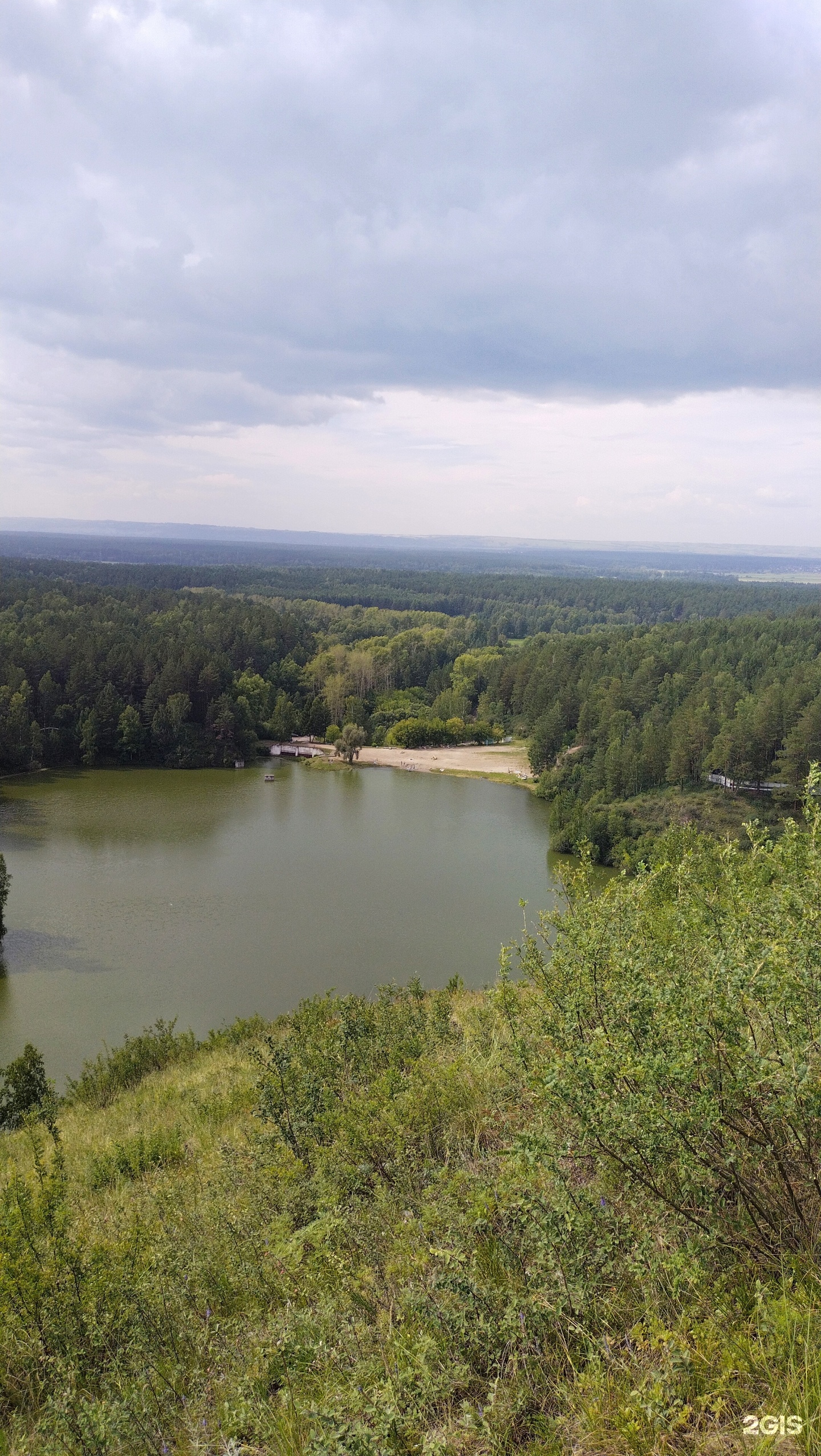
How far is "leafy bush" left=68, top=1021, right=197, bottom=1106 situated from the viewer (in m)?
11.7

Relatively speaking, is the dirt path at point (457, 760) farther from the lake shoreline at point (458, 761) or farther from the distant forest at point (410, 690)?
the distant forest at point (410, 690)

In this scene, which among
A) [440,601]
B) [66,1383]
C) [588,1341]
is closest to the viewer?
[588,1341]

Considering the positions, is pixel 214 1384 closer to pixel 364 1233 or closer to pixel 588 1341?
pixel 364 1233

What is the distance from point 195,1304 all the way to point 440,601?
374 feet

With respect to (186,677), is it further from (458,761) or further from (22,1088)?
(22,1088)

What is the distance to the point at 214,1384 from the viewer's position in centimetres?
346

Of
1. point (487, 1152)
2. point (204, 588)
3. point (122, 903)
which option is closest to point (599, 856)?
point (122, 903)

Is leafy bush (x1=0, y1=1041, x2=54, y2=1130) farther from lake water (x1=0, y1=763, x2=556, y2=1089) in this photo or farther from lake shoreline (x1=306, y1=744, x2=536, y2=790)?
lake shoreline (x1=306, y1=744, x2=536, y2=790)

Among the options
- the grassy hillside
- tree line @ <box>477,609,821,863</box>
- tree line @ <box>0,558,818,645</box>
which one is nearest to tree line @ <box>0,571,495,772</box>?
tree line @ <box>477,609,821,863</box>

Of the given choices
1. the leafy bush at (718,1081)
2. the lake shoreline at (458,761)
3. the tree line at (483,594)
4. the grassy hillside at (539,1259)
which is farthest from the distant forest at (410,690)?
the leafy bush at (718,1081)

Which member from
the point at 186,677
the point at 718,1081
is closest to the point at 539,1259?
the point at 718,1081

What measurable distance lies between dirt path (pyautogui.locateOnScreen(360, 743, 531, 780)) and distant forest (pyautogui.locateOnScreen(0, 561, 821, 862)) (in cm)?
165

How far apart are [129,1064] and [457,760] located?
35.9 m

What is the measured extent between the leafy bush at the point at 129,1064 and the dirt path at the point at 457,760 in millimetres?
31333
